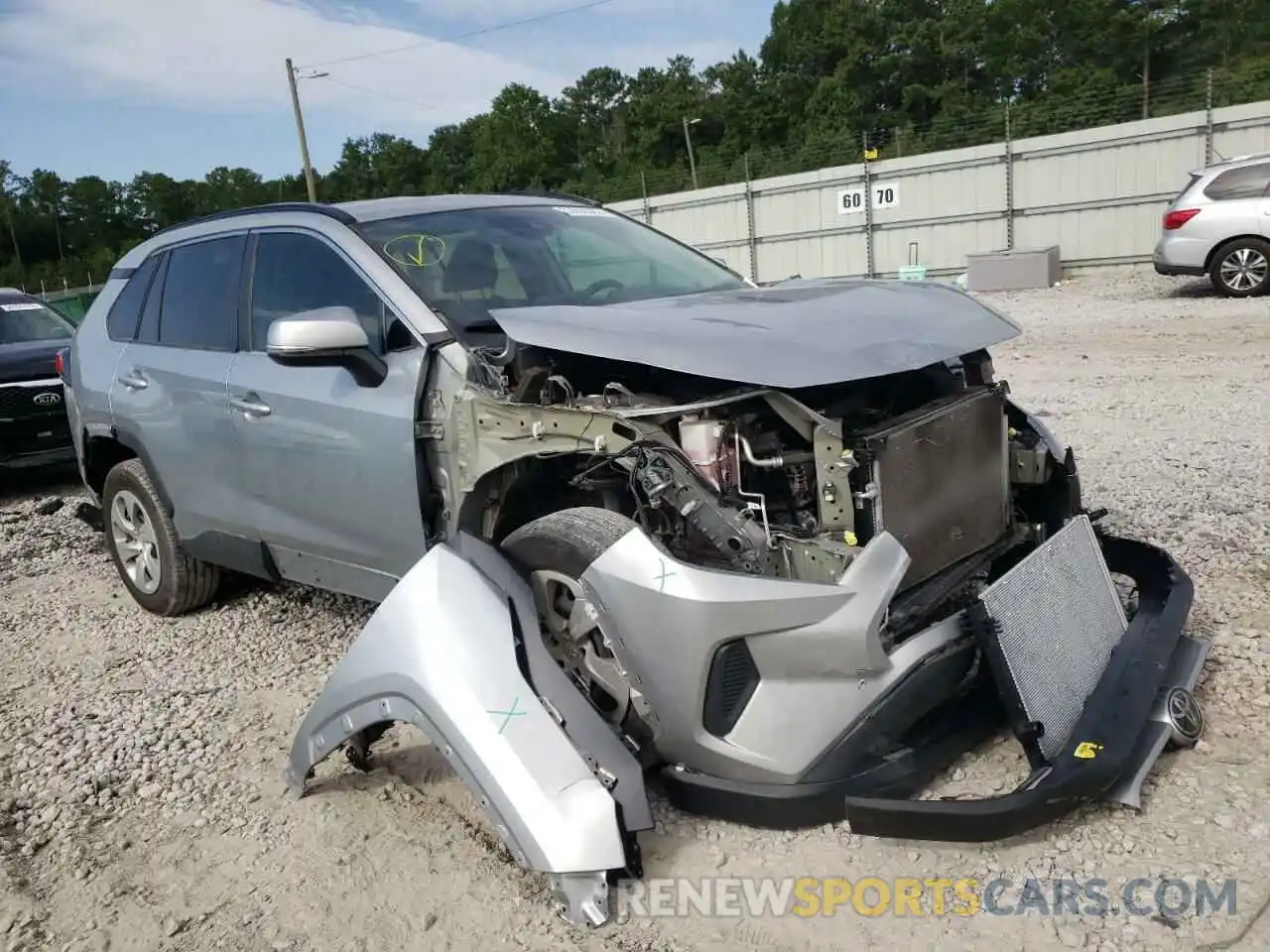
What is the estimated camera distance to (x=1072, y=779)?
239 centimetres

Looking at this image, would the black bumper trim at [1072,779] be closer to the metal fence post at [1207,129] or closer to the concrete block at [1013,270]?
the concrete block at [1013,270]

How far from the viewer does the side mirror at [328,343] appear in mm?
3248

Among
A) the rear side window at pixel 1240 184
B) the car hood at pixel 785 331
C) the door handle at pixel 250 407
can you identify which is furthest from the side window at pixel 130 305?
the rear side window at pixel 1240 184

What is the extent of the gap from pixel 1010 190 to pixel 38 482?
16975 mm

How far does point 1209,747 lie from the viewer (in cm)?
300

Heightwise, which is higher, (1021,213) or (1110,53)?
(1110,53)

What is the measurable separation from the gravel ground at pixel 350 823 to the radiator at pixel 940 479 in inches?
26.4

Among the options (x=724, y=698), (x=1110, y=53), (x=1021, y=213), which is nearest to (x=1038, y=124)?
(x=1021, y=213)

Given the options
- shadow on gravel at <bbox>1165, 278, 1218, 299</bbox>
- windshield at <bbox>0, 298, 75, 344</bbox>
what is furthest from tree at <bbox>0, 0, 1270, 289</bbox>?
windshield at <bbox>0, 298, 75, 344</bbox>

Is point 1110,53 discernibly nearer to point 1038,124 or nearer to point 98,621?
point 1038,124

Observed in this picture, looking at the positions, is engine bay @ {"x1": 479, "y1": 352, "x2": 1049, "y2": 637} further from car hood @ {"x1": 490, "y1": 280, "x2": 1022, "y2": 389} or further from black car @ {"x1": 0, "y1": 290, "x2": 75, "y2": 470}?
black car @ {"x1": 0, "y1": 290, "x2": 75, "y2": 470}

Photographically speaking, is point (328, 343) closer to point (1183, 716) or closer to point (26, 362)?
point (1183, 716)

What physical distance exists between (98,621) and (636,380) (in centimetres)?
345

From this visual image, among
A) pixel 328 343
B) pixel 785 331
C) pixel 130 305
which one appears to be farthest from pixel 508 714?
pixel 130 305
